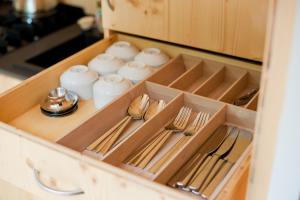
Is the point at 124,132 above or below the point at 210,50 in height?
below

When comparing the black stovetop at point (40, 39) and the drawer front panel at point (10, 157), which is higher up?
the black stovetop at point (40, 39)

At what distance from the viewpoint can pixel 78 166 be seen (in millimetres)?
820

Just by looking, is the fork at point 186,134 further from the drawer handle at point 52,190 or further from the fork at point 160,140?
the drawer handle at point 52,190

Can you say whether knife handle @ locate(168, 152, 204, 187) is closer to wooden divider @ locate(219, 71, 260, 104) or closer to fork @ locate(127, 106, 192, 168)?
fork @ locate(127, 106, 192, 168)

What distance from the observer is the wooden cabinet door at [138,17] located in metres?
1.20

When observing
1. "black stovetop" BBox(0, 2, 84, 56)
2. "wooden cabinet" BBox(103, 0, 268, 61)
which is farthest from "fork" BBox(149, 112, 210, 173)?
"black stovetop" BBox(0, 2, 84, 56)

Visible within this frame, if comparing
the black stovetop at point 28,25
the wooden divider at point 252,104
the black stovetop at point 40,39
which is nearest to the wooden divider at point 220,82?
the wooden divider at point 252,104

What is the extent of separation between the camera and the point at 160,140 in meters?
0.96

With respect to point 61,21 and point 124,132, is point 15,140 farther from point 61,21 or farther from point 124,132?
point 61,21

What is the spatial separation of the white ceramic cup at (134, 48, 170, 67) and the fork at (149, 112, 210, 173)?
225mm

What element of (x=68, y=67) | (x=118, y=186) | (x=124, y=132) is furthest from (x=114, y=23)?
(x=118, y=186)

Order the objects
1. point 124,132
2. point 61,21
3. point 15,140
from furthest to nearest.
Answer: point 61,21, point 124,132, point 15,140

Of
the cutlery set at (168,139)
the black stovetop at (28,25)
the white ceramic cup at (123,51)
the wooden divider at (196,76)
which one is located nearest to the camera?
the cutlery set at (168,139)

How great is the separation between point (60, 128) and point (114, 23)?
393mm
